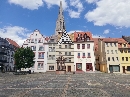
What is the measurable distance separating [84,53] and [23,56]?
22429 millimetres

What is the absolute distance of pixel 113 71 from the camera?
67.7 meters

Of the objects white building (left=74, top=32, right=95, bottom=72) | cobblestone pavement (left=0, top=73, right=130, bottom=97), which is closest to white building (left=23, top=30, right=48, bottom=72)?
white building (left=74, top=32, right=95, bottom=72)

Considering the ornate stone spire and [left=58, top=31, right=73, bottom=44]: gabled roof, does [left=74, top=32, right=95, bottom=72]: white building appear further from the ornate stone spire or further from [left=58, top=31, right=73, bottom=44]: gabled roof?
the ornate stone spire

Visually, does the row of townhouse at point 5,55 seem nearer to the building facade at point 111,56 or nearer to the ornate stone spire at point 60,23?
the ornate stone spire at point 60,23

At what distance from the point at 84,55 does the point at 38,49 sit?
17.4 m

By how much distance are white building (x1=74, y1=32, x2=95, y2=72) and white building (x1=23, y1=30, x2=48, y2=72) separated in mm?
11574

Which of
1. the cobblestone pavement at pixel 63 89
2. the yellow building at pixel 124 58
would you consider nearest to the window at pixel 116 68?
the yellow building at pixel 124 58

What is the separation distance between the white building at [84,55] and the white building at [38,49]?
38.0 feet

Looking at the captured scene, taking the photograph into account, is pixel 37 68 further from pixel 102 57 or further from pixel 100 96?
pixel 100 96

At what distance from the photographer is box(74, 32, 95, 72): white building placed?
68.9 m

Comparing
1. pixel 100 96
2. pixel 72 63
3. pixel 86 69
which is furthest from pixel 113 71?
pixel 100 96

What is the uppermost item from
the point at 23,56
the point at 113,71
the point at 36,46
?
the point at 36,46

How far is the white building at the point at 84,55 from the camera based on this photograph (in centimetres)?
6888

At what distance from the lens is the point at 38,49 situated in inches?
2815
